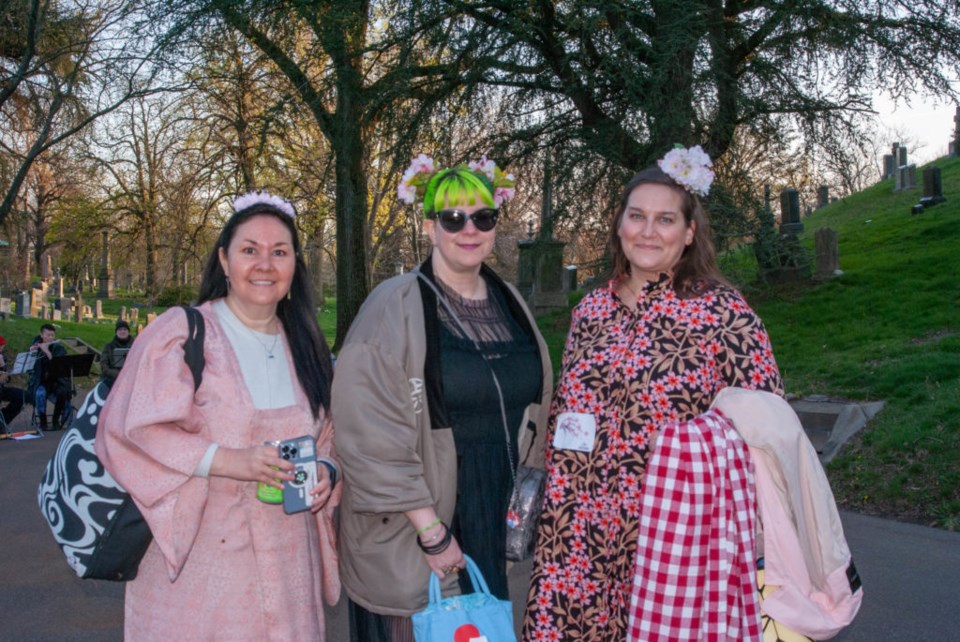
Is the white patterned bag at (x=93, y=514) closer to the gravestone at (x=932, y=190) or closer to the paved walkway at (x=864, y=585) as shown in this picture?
the paved walkway at (x=864, y=585)

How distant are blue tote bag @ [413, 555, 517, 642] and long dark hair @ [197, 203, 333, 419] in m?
0.70

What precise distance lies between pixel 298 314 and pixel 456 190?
2.18 ft

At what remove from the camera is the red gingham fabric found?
2.43 meters

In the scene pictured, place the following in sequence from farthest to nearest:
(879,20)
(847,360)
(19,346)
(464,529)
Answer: (19,346) < (847,360) < (879,20) < (464,529)

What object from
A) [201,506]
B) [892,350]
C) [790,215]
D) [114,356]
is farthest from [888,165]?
[201,506]

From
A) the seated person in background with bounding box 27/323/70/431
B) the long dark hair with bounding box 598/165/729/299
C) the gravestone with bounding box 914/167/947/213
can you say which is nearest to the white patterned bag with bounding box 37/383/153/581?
the long dark hair with bounding box 598/165/729/299

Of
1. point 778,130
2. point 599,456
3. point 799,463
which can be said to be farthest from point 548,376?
point 778,130

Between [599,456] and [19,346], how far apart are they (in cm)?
2157

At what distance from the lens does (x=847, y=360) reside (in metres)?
10.3

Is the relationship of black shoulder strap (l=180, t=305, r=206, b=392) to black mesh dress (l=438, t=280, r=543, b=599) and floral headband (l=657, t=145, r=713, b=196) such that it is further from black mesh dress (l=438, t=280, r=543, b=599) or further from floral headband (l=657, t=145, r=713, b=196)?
floral headband (l=657, t=145, r=713, b=196)

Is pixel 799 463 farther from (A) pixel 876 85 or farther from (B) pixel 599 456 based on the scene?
(A) pixel 876 85

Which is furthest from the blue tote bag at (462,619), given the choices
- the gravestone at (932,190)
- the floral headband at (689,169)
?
the gravestone at (932,190)

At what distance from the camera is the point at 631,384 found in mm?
2686

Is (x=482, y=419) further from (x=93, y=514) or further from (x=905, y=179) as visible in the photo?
(x=905, y=179)
